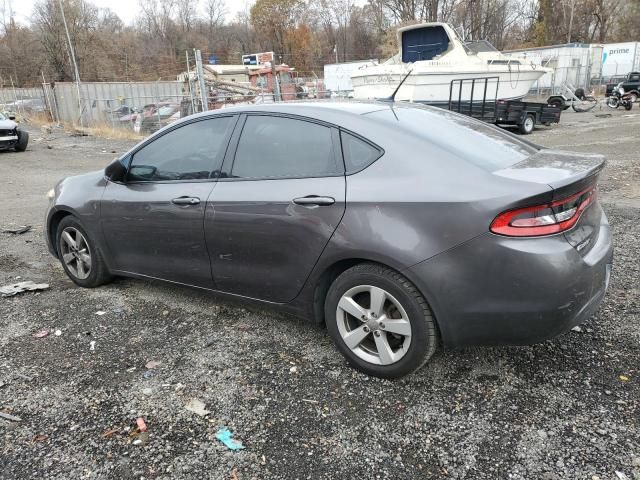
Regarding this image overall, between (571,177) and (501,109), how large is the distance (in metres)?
16.4

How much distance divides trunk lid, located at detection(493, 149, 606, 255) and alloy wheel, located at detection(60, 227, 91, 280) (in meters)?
3.57

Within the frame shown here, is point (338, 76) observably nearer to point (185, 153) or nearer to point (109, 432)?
point (185, 153)

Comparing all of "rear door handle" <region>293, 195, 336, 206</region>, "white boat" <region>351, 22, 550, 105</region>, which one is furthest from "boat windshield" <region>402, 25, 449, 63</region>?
"rear door handle" <region>293, 195, 336, 206</region>

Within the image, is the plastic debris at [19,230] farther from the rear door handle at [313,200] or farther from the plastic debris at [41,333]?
the rear door handle at [313,200]

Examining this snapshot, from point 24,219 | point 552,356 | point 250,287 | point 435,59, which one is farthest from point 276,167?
point 435,59

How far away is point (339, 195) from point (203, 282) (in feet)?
4.49

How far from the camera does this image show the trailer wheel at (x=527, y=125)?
18016 millimetres

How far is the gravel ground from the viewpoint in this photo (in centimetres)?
236

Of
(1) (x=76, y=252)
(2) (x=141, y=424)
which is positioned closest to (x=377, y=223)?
(2) (x=141, y=424)

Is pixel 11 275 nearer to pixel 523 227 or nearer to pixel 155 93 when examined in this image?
pixel 523 227

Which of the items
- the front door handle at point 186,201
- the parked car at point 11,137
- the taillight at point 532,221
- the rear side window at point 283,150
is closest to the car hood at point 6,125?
the parked car at point 11,137

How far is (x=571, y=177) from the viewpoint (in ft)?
8.54

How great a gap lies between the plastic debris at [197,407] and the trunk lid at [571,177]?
203 cm

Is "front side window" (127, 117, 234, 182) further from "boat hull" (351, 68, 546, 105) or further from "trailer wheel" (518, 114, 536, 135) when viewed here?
"trailer wheel" (518, 114, 536, 135)
